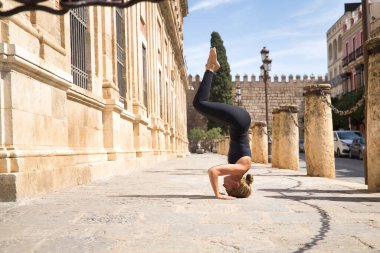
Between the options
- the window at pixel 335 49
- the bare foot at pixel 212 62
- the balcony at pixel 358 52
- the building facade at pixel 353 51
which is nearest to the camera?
the bare foot at pixel 212 62

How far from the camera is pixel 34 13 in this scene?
5.57 meters

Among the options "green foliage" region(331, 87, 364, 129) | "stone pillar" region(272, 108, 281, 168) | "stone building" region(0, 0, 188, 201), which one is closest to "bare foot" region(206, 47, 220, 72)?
"stone building" region(0, 0, 188, 201)

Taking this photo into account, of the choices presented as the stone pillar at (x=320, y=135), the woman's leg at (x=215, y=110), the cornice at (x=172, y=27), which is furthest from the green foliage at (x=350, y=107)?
the woman's leg at (x=215, y=110)

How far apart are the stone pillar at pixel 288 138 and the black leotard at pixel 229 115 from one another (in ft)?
25.3

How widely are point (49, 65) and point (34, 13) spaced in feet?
2.19

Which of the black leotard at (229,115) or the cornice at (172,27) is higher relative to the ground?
the cornice at (172,27)

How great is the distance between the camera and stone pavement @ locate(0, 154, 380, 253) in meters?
2.62

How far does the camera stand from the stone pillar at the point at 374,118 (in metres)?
5.66

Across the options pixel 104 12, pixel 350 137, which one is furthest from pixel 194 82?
pixel 104 12

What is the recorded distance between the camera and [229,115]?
494 cm

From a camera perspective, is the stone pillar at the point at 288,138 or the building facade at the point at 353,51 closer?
the stone pillar at the point at 288,138

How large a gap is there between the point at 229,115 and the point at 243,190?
86 centimetres

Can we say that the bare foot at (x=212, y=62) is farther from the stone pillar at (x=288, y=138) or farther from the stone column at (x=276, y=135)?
the stone column at (x=276, y=135)

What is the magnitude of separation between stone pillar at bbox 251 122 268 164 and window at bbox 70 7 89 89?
10.2 meters
